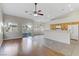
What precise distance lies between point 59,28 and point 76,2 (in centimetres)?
93

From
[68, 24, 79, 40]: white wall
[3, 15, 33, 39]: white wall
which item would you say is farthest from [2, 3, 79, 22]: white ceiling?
[68, 24, 79, 40]: white wall

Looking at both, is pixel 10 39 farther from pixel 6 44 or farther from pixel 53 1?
pixel 53 1

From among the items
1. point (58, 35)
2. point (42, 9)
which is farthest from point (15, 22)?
point (58, 35)

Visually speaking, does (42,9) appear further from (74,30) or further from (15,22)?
(74,30)

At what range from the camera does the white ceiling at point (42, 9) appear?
297 centimetres

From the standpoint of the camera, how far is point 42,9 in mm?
3068

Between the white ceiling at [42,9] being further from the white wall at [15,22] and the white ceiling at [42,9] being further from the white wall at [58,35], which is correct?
the white wall at [58,35]

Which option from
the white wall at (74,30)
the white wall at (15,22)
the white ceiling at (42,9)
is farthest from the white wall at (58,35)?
the white wall at (15,22)

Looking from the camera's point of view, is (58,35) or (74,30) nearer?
(74,30)

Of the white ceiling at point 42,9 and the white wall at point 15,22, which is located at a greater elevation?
the white ceiling at point 42,9

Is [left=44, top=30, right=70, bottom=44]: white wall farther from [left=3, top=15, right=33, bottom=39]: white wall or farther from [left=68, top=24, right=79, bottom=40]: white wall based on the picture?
[left=3, top=15, right=33, bottom=39]: white wall

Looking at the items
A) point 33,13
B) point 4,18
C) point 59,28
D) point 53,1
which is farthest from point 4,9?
point 59,28

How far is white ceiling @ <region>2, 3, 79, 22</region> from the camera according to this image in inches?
117

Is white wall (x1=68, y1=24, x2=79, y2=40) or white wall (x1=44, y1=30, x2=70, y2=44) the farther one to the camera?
white wall (x1=44, y1=30, x2=70, y2=44)
